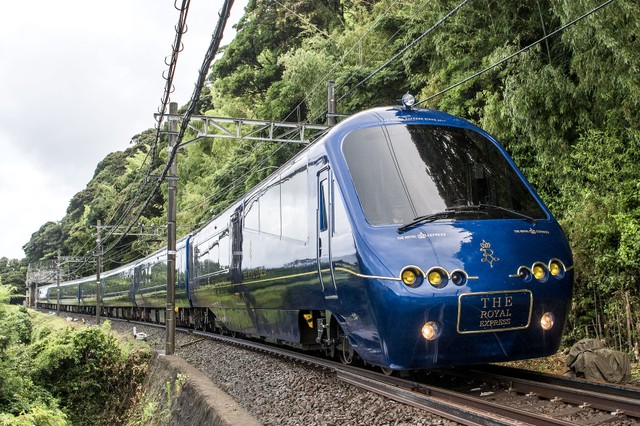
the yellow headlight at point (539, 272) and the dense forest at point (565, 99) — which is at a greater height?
the dense forest at point (565, 99)

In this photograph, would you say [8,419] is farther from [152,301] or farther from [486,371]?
[152,301]

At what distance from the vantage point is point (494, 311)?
6.03 metres

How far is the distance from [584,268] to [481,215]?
14.7 ft

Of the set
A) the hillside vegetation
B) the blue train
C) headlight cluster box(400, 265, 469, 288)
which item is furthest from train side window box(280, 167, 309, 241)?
the hillside vegetation

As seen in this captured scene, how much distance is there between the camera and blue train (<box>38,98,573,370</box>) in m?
5.98

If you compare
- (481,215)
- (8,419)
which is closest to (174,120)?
(8,419)

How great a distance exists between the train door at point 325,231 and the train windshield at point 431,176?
559 millimetres

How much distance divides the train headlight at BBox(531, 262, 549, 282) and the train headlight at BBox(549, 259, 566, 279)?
71 mm

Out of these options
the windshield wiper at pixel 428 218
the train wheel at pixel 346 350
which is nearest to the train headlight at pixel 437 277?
the windshield wiper at pixel 428 218

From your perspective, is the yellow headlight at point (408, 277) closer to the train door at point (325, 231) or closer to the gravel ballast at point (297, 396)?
the gravel ballast at point (297, 396)

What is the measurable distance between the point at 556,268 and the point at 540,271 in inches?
8.9

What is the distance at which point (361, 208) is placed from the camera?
672 centimetres

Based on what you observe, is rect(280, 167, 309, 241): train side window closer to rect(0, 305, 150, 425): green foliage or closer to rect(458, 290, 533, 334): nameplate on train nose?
rect(458, 290, 533, 334): nameplate on train nose

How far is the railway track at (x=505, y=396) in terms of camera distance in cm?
488
